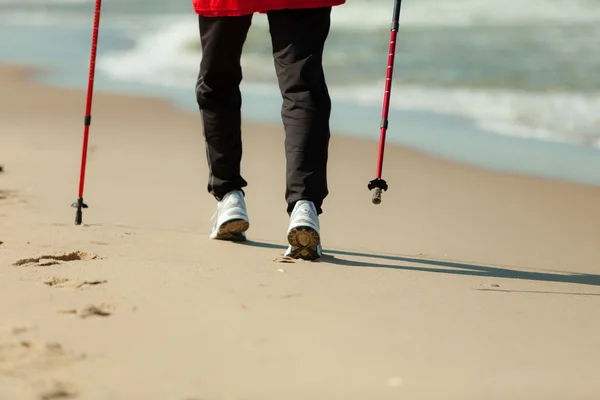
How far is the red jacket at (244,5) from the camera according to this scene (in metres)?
3.85

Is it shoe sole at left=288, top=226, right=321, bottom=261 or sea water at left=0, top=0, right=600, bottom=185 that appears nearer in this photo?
shoe sole at left=288, top=226, right=321, bottom=261

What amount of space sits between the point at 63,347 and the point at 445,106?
647cm

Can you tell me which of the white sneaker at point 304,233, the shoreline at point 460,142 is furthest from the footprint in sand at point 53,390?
the shoreline at point 460,142

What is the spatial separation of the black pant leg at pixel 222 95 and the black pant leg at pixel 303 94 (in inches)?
9.1

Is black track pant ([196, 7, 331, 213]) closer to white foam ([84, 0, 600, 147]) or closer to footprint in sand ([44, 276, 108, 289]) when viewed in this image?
footprint in sand ([44, 276, 108, 289])

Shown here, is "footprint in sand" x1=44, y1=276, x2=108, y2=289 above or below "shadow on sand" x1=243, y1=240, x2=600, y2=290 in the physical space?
below

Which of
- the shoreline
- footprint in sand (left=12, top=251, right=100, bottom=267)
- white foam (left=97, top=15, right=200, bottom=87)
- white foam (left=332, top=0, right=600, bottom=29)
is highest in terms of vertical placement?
white foam (left=332, top=0, right=600, bottom=29)

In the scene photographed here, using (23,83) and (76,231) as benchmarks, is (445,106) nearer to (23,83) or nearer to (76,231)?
(23,83)

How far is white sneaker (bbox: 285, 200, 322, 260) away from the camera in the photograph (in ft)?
12.6

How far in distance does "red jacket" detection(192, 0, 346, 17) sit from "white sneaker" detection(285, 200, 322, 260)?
27.2 inches

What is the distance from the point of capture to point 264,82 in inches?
418

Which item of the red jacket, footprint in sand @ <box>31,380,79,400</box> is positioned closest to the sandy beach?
footprint in sand @ <box>31,380,79,400</box>

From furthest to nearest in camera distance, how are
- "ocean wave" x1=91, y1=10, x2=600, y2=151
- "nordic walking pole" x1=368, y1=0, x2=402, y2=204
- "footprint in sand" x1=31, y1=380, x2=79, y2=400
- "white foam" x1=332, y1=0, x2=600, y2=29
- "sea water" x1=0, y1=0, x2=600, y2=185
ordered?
"white foam" x1=332, y1=0, x2=600, y2=29
"ocean wave" x1=91, y1=10, x2=600, y2=151
"sea water" x1=0, y1=0, x2=600, y2=185
"nordic walking pole" x1=368, y1=0, x2=402, y2=204
"footprint in sand" x1=31, y1=380, x2=79, y2=400

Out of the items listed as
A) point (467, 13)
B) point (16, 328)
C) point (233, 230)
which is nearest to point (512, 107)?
point (233, 230)
